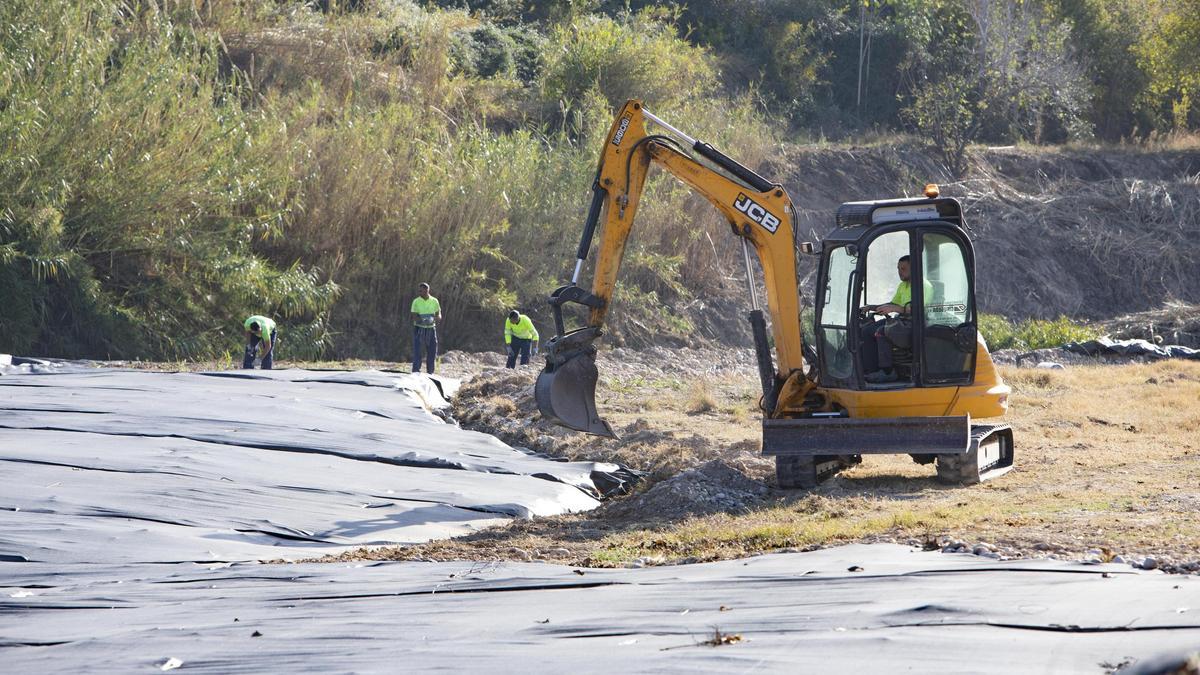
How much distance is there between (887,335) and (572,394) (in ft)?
8.56

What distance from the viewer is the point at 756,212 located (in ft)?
33.2

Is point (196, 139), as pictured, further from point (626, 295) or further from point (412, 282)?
point (626, 295)

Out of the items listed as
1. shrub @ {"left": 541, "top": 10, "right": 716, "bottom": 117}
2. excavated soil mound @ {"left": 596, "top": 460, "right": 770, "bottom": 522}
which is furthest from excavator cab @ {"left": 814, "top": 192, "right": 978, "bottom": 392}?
shrub @ {"left": 541, "top": 10, "right": 716, "bottom": 117}

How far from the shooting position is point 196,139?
789 inches

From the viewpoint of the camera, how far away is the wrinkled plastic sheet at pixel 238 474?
7285 millimetres

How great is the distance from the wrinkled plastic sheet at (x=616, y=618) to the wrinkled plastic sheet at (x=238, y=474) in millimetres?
1049

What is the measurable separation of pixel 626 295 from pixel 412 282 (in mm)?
4676

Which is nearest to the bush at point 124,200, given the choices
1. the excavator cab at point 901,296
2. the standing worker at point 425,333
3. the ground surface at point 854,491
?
the standing worker at point 425,333

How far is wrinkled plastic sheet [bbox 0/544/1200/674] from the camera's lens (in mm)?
3930

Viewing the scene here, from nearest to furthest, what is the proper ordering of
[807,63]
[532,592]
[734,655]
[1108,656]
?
[1108,656] → [734,655] → [532,592] → [807,63]

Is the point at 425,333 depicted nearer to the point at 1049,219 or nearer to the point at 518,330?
the point at 518,330

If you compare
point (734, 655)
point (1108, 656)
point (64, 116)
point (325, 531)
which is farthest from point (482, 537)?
point (64, 116)

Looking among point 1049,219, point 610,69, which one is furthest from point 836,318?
point 1049,219

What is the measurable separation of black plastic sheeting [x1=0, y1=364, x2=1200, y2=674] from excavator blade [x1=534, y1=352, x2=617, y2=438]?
54 cm
